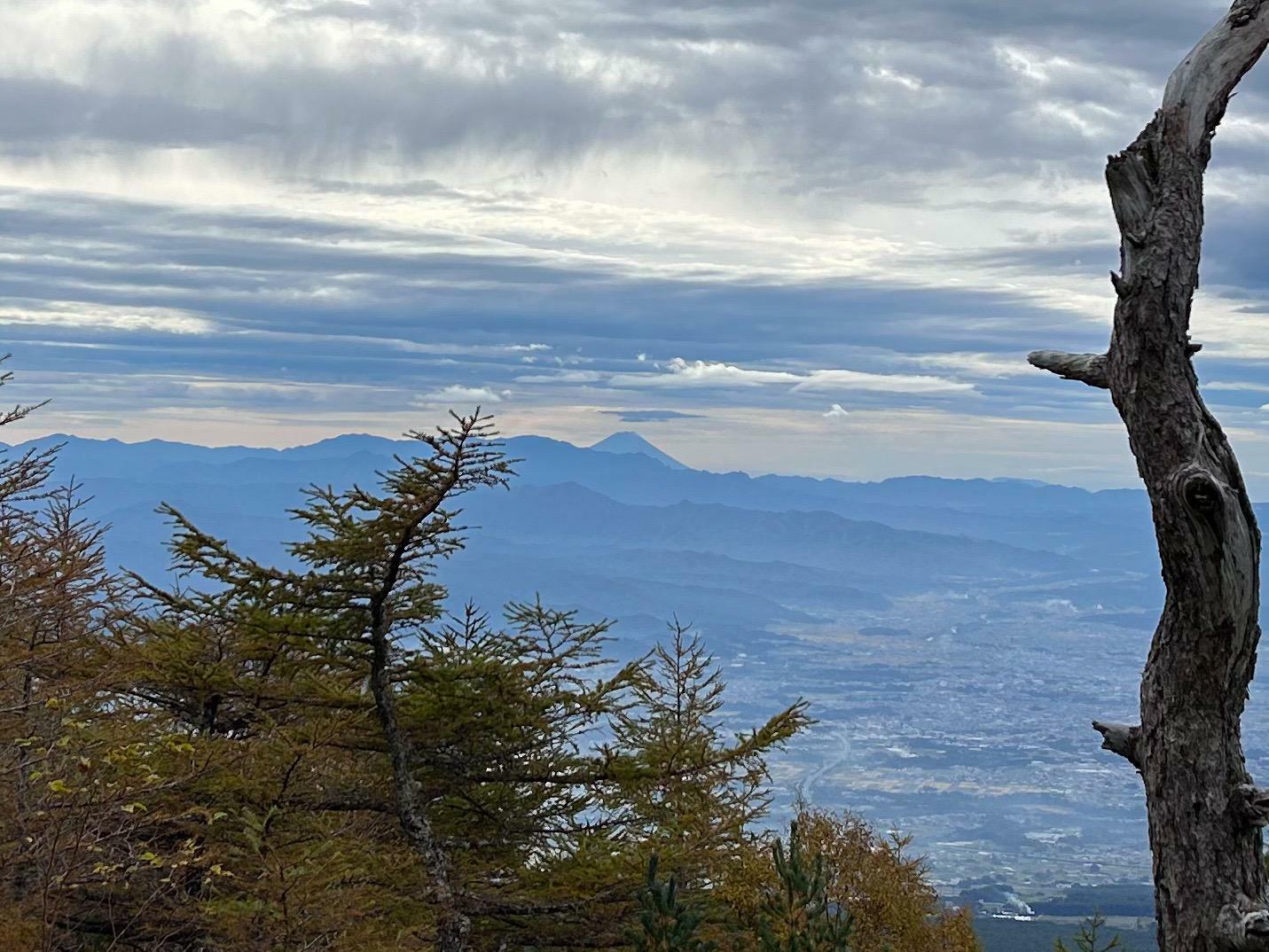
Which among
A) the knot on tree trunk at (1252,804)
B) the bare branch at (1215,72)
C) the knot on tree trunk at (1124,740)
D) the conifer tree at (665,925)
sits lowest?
the conifer tree at (665,925)

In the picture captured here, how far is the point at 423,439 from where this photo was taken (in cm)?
1016

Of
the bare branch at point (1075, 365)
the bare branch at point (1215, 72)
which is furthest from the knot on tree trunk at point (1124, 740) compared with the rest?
the bare branch at point (1215, 72)

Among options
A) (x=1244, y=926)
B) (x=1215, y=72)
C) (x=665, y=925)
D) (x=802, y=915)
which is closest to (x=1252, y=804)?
(x=1244, y=926)

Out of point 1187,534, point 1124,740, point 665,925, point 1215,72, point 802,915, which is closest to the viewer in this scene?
point 1187,534

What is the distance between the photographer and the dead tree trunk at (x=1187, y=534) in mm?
6777

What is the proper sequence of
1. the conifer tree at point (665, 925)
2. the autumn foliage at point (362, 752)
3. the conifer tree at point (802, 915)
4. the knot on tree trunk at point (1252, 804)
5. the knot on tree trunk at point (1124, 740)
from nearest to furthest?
the knot on tree trunk at point (1252, 804), the knot on tree trunk at point (1124, 740), the conifer tree at point (665, 925), the conifer tree at point (802, 915), the autumn foliage at point (362, 752)

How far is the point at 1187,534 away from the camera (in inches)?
264

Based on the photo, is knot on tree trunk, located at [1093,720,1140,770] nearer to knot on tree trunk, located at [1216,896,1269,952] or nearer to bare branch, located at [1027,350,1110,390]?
knot on tree trunk, located at [1216,896,1269,952]

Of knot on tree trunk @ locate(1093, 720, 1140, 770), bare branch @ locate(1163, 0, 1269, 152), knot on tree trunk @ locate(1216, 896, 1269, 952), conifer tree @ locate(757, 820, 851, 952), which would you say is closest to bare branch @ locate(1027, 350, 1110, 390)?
bare branch @ locate(1163, 0, 1269, 152)

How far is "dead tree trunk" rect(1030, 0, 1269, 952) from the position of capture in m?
6.78

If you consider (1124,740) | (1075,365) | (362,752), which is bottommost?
(1124,740)

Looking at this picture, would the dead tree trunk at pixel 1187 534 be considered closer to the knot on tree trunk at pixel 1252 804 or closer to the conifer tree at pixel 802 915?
the knot on tree trunk at pixel 1252 804

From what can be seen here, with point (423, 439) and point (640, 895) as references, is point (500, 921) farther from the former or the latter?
point (423, 439)

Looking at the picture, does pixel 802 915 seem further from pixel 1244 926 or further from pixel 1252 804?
pixel 1252 804
